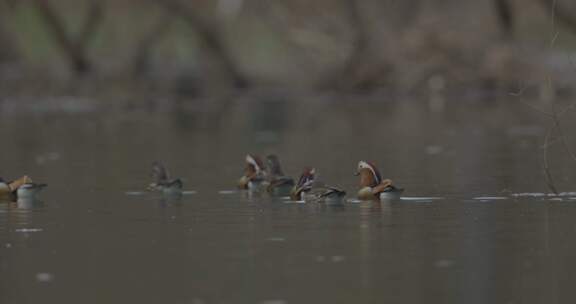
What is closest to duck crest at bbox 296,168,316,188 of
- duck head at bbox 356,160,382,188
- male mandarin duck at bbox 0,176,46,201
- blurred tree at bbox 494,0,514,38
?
duck head at bbox 356,160,382,188

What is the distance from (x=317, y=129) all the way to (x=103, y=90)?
44.6ft

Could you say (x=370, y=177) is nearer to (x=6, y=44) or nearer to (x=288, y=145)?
(x=288, y=145)

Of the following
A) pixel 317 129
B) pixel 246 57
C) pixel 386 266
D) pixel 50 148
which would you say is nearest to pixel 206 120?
pixel 317 129

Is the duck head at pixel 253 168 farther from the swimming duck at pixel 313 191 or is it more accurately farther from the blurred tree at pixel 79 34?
the blurred tree at pixel 79 34

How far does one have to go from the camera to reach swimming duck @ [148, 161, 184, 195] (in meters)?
18.6

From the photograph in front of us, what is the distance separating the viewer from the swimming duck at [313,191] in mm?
16812

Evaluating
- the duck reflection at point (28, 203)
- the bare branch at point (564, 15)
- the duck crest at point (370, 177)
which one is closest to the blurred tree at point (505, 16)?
the bare branch at point (564, 15)

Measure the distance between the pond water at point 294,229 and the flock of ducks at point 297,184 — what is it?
0.67 ft

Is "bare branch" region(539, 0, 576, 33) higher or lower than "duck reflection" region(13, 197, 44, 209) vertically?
higher

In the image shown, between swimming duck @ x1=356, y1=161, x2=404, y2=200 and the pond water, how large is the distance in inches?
6.2

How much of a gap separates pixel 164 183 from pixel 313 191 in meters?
2.16

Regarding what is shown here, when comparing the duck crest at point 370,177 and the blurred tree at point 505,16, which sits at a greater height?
the blurred tree at point 505,16

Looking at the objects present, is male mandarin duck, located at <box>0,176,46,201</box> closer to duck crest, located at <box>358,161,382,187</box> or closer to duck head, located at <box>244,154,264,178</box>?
duck head, located at <box>244,154,264,178</box>

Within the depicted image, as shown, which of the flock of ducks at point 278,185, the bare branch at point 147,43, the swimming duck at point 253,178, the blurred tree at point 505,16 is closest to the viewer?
the flock of ducks at point 278,185
